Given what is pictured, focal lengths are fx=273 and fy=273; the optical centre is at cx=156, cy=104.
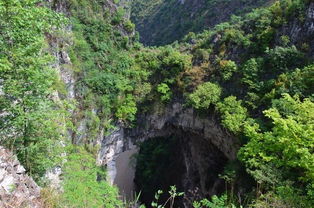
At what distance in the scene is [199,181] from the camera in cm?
1825

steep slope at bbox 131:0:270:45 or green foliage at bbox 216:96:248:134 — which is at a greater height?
steep slope at bbox 131:0:270:45

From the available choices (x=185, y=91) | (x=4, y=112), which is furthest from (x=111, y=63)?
(x=4, y=112)

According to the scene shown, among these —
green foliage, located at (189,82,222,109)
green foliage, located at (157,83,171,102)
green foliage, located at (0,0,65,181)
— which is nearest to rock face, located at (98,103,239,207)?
green foliage, located at (157,83,171,102)

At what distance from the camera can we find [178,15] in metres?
50.0

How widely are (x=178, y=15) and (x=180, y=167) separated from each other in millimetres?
35493

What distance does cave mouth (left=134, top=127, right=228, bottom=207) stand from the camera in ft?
55.5

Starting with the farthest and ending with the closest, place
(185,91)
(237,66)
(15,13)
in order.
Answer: (185,91), (237,66), (15,13)

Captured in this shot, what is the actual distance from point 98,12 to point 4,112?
47.3ft

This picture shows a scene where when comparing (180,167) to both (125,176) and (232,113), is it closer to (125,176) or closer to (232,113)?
(125,176)

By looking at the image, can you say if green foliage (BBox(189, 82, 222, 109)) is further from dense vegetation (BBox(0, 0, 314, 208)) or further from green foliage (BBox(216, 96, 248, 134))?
green foliage (BBox(216, 96, 248, 134))

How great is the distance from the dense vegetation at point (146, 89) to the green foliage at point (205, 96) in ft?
0.20

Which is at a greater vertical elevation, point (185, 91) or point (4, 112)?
point (185, 91)

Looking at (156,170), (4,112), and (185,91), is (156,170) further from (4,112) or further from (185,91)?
(4,112)

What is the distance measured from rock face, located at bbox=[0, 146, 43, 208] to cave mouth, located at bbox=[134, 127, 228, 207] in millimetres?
11431
